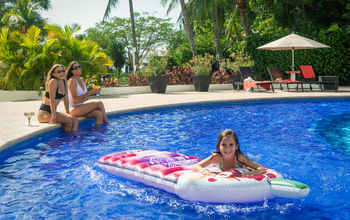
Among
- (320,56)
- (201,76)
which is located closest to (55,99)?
(201,76)

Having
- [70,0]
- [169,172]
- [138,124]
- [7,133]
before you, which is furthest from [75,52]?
[70,0]

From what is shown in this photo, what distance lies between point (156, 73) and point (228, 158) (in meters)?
13.3

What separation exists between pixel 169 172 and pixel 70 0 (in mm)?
52565

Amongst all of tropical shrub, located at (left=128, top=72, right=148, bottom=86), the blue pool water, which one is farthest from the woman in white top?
tropical shrub, located at (left=128, top=72, right=148, bottom=86)

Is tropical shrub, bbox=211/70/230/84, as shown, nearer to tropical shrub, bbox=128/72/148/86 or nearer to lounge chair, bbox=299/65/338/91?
tropical shrub, bbox=128/72/148/86

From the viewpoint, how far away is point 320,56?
17484mm

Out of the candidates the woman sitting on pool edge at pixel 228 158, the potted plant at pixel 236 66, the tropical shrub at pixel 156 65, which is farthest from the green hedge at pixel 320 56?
the woman sitting on pool edge at pixel 228 158

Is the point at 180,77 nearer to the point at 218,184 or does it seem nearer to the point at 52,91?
the point at 52,91

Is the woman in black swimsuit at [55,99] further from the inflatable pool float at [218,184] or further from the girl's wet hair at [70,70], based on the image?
the inflatable pool float at [218,184]

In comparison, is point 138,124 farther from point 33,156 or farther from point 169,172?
point 169,172

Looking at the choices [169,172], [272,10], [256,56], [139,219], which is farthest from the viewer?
[272,10]

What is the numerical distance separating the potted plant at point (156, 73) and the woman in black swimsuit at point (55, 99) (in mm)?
8990

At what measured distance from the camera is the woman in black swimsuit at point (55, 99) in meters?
6.68

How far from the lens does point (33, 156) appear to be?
17.7 feet
